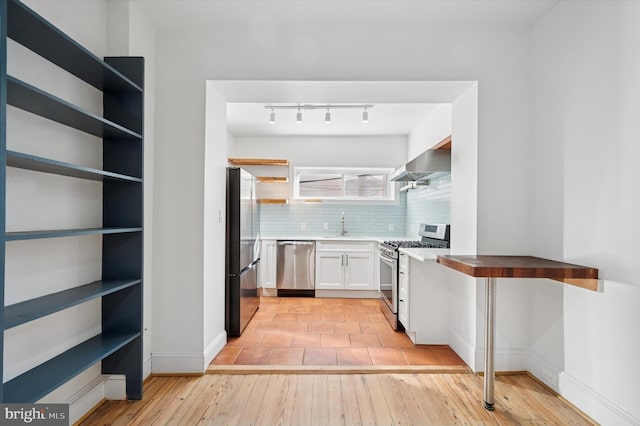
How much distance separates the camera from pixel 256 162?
527cm

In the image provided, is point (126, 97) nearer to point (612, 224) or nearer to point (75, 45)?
point (75, 45)

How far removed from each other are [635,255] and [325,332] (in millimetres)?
2550

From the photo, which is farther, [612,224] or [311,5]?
[311,5]

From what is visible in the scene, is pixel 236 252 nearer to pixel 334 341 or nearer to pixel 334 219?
pixel 334 341

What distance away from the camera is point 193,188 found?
260cm

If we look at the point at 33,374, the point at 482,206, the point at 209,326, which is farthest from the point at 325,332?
the point at 33,374

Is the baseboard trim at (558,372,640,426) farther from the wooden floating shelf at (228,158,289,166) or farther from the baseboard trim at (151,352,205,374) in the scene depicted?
the wooden floating shelf at (228,158,289,166)

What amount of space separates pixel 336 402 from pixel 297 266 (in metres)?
2.87

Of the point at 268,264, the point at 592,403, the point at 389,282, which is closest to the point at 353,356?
the point at 389,282

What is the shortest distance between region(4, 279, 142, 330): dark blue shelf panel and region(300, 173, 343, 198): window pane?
12.2 ft

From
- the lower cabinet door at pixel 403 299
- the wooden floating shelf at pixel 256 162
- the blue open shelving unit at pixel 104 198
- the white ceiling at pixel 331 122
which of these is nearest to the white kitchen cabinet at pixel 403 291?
the lower cabinet door at pixel 403 299

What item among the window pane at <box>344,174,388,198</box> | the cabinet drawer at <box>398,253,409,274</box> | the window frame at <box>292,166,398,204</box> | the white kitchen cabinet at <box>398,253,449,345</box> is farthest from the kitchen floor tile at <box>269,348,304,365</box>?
the window pane at <box>344,174,388,198</box>

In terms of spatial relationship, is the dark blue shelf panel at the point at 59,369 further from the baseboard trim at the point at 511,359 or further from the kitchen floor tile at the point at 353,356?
the baseboard trim at the point at 511,359

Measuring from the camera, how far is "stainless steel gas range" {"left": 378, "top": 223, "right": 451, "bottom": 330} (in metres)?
3.61
